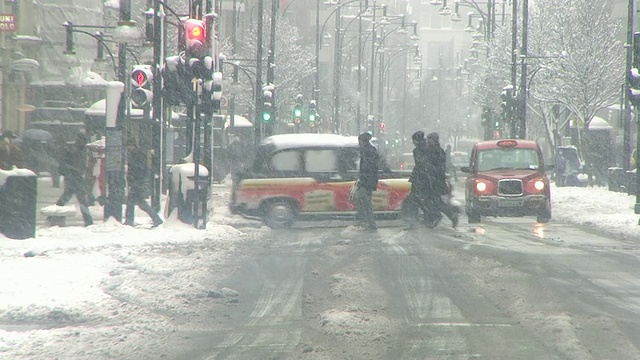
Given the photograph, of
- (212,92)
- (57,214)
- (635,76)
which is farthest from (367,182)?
(635,76)

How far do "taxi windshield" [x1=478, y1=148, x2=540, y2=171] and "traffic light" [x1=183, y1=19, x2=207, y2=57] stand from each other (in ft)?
25.9

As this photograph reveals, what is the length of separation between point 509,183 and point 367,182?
3983 mm

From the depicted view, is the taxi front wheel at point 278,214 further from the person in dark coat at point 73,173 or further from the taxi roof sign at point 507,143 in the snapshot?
the taxi roof sign at point 507,143

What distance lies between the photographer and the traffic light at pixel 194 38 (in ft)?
61.4

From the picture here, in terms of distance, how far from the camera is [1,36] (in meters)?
42.2

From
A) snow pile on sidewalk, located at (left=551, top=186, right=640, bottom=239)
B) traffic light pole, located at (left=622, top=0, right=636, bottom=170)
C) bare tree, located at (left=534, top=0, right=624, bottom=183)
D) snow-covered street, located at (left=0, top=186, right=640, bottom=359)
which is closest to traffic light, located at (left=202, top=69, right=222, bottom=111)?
A: snow-covered street, located at (left=0, top=186, right=640, bottom=359)

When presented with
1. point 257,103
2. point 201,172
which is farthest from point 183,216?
point 257,103

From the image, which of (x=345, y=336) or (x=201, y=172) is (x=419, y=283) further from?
(x=201, y=172)

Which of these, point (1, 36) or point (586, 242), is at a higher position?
point (1, 36)

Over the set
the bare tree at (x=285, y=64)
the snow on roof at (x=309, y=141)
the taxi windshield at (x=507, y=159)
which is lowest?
the taxi windshield at (x=507, y=159)

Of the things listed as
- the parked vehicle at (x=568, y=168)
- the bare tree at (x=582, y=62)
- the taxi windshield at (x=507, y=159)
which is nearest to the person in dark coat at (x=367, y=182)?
the taxi windshield at (x=507, y=159)

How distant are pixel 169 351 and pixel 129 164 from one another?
42.5 feet

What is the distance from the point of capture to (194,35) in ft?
61.6

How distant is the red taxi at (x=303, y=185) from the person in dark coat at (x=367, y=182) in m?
1.05
